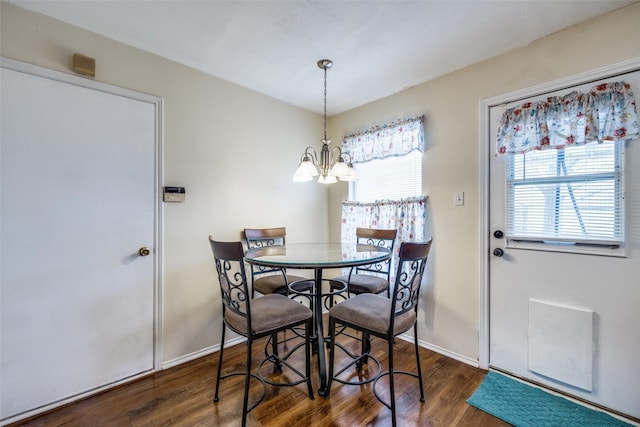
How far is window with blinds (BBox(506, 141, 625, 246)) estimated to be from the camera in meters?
1.66

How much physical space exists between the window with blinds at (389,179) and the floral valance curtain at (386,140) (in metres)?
0.08

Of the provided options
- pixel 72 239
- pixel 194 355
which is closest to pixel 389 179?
pixel 194 355

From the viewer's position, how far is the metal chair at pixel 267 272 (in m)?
2.29

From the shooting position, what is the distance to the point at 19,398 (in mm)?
1598

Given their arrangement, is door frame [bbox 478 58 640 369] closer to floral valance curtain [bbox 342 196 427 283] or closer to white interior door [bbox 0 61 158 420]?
floral valance curtain [bbox 342 196 427 283]

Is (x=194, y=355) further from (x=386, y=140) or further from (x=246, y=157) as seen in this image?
(x=386, y=140)

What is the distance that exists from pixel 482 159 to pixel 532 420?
1.70 m

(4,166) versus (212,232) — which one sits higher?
(4,166)

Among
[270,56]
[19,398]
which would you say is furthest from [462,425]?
[270,56]

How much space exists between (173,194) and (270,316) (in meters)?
1.25

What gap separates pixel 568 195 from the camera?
5.94ft

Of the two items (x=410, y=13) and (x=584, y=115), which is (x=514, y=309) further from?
(x=410, y=13)

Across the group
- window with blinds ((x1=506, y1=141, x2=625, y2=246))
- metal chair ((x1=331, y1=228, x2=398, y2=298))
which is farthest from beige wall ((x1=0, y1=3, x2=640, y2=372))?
metal chair ((x1=331, y1=228, x2=398, y2=298))

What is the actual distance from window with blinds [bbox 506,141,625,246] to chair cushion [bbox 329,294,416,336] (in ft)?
3.51
